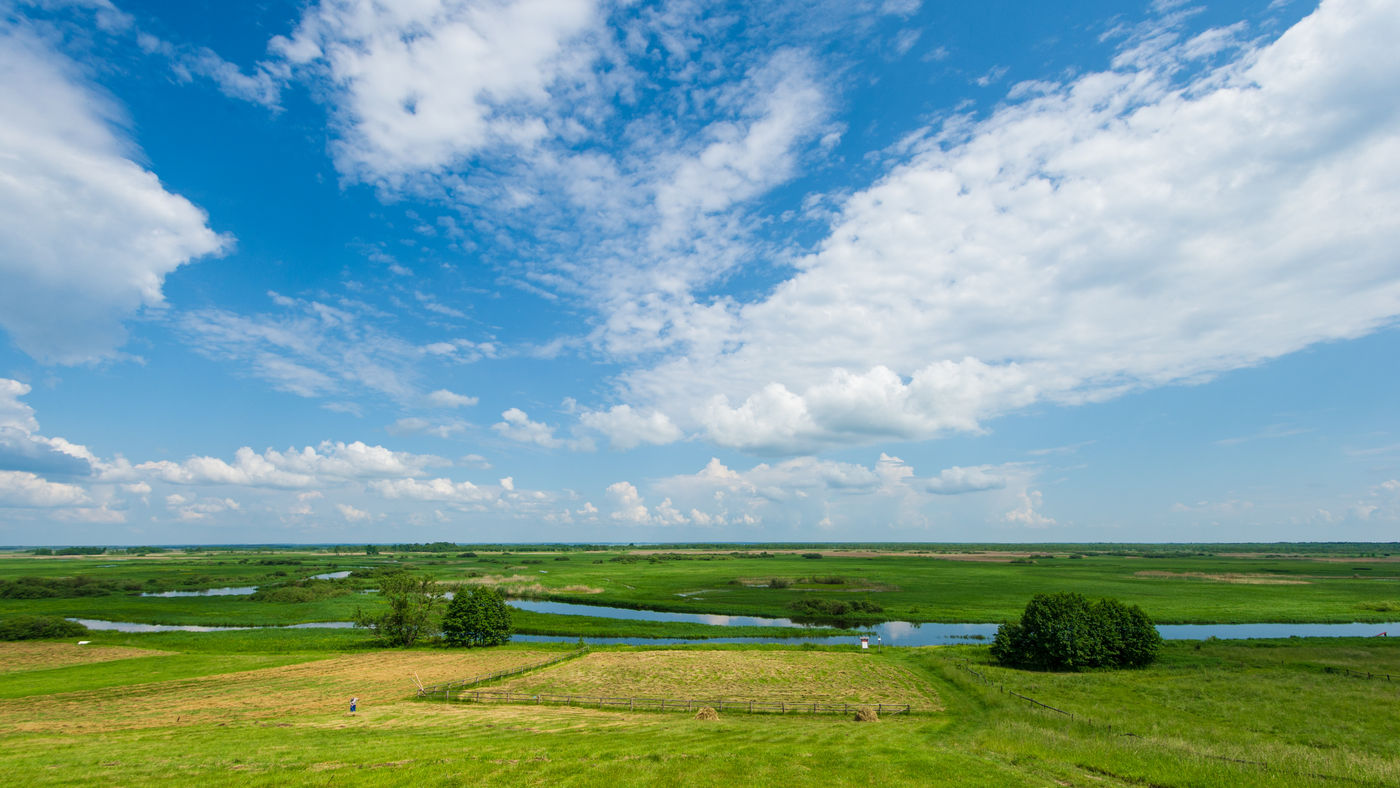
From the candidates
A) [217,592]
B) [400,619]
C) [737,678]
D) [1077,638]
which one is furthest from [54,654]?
[1077,638]

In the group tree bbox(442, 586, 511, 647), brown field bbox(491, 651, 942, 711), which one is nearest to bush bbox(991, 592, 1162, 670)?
brown field bbox(491, 651, 942, 711)

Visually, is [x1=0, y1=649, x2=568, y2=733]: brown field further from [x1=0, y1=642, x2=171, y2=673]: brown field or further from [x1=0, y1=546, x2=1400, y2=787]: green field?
[x1=0, y1=642, x2=171, y2=673]: brown field

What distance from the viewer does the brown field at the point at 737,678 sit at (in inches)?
1748

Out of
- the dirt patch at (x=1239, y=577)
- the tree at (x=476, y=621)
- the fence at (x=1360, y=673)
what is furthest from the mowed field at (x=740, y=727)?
the dirt patch at (x=1239, y=577)

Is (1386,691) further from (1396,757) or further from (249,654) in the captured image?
(249,654)

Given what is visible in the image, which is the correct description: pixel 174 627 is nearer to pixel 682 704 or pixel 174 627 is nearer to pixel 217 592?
pixel 217 592

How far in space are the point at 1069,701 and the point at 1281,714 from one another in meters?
11.9

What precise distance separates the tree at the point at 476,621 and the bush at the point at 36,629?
2116 inches

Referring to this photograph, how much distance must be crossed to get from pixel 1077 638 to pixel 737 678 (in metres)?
32.1

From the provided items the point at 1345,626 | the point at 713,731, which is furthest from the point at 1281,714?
the point at 1345,626

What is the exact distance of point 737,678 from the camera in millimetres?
50562

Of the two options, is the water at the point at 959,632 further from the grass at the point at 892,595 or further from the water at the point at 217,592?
the water at the point at 217,592

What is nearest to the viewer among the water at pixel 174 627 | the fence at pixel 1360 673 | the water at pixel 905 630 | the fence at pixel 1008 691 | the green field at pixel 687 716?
the green field at pixel 687 716

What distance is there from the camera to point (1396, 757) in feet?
92.9
